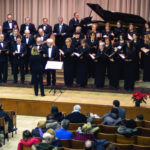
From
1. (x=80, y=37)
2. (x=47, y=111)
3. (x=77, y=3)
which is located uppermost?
(x=77, y=3)

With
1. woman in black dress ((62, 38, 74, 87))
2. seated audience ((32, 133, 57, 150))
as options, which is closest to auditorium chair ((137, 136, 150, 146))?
seated audience ((32, 133, 57, 150))

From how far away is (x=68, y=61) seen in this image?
32.0 feet

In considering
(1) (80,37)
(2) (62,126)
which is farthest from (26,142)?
(1) (80,37)

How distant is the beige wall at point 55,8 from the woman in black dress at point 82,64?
394cm

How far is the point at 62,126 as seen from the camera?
5.73 m

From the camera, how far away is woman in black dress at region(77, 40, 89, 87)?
31.6 feet

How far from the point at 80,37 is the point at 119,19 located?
167cm

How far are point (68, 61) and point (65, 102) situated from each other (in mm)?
1731

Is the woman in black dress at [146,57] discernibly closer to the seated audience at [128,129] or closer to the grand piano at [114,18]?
the grand piano at [114,18]

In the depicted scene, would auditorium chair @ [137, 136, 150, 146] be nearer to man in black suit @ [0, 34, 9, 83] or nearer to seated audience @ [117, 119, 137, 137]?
seated audience @ [117, 119, 137, 137]

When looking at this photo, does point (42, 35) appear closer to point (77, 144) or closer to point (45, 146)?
point (77, 144)

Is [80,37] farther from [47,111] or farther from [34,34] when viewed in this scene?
[47,111]

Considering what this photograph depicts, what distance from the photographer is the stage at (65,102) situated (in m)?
8.20

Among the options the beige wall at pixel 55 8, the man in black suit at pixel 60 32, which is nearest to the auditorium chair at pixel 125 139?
the man in black suit at pixel 60 32
